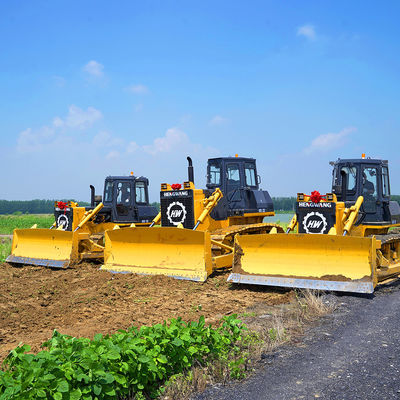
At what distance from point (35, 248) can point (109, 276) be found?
4023 mm

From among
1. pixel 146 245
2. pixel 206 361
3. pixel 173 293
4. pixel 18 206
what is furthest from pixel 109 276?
pixel 18 206

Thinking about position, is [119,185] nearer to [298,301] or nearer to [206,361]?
[298,301]

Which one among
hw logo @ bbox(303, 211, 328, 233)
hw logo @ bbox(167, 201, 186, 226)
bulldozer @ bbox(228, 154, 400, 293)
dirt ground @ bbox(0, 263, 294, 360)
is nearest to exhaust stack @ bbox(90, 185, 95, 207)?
hw logo @ bbox(167, 201, 186, 226)

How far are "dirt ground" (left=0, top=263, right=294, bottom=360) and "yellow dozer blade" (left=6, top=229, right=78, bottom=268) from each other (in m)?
1.19

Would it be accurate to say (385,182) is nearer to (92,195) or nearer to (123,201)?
(123,201)

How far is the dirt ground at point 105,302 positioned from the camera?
749cm

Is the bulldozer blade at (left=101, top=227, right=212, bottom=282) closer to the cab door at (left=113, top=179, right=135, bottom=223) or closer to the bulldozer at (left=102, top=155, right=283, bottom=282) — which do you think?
the bulldozer at (left=102, top=155, right=283, bottom=282)

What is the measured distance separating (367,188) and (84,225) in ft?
28.0

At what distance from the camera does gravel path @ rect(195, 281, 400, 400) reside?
486 cm

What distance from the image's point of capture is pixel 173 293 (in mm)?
9516

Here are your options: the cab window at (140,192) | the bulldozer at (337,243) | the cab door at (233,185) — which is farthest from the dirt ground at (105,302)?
the cab window at (140,192)

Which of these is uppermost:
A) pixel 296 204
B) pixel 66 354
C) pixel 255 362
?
pixel 296 204

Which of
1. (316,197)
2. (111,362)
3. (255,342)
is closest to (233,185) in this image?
(316,197)

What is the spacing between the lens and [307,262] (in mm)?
9656
